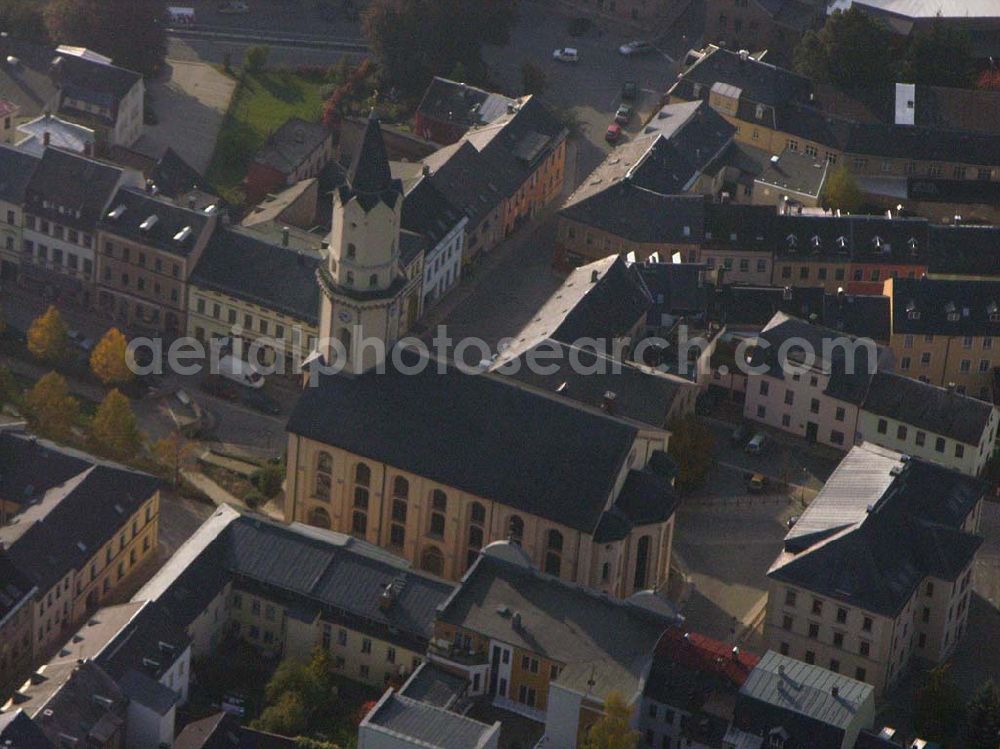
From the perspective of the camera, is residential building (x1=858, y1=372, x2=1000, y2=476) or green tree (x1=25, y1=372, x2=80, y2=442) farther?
residential building (x1=858, y1=372, x2=1000, y2=476)

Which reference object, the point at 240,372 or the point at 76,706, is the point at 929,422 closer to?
the point at 240,372

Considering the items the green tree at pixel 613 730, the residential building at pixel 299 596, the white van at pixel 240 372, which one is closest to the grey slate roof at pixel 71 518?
the residential building at pixel 299 596

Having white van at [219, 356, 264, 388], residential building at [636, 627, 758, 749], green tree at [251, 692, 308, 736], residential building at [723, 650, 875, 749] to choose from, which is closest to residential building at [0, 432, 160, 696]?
green tree at [251, 692, 308, 736]

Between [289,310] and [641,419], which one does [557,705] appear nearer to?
[641,419]

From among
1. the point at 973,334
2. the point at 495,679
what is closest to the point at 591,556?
the point at 495,679

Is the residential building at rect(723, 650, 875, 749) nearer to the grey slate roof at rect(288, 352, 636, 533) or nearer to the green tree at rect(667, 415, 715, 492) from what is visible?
the grey slate roof at rect(288, 352, 636, 533)
